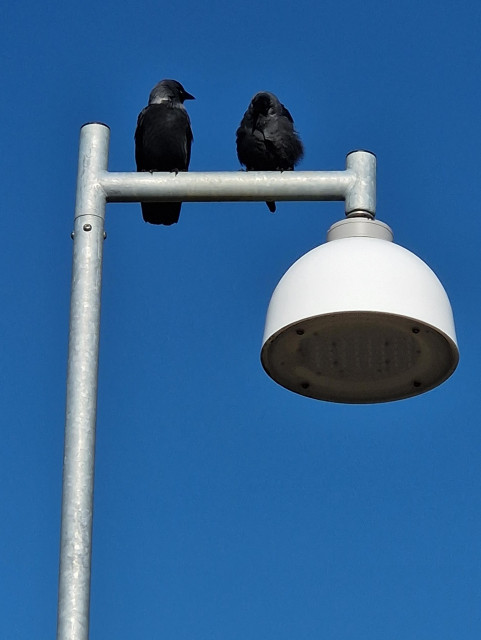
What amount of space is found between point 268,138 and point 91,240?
5.74 m

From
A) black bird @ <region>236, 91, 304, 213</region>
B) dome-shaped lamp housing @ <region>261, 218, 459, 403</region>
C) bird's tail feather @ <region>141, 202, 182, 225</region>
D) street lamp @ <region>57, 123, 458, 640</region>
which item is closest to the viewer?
street lamp @ <region>57, 123, 458, 640</region>

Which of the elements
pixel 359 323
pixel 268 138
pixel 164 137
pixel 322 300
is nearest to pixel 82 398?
pixel 322 300

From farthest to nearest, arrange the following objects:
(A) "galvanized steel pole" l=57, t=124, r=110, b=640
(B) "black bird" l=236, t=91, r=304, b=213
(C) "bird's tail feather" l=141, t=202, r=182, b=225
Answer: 1. (B) "black bird" l=236, t=91, r=304, b=213
2. (C) "bird's tail feather" l=141, t=202, r=182, b=225
3. (A) "galvanized steel pole" l=57, t=124, r=110, b=640

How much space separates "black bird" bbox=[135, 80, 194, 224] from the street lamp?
15.8ft

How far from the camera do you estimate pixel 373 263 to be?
2.90m

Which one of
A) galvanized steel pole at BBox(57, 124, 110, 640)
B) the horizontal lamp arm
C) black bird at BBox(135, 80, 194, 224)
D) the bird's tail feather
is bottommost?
galvanized steel pole at BBox(57, 124, 110, 640)

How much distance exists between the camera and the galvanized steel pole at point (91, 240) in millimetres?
2506

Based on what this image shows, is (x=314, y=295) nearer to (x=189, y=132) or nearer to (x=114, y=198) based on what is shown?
(x=114, y=198)

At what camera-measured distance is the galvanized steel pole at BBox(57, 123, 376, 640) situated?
2.51 metres

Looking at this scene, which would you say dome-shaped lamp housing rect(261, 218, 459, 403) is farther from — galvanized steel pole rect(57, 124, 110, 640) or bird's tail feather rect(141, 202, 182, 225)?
bird's tail feather rect(141, 202, 182, 225)

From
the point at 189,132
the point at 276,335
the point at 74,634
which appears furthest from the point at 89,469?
the point at 189,132

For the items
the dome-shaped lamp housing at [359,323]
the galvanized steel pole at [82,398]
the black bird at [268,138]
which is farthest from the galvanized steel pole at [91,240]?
the black bird at [268,138]

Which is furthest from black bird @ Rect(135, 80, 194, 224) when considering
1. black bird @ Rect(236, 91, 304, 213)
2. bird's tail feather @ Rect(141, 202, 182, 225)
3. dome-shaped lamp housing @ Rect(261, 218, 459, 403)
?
dome-shaped lamp housing @ Rect(261, 218, 459, 403)

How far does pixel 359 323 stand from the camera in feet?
9.78
